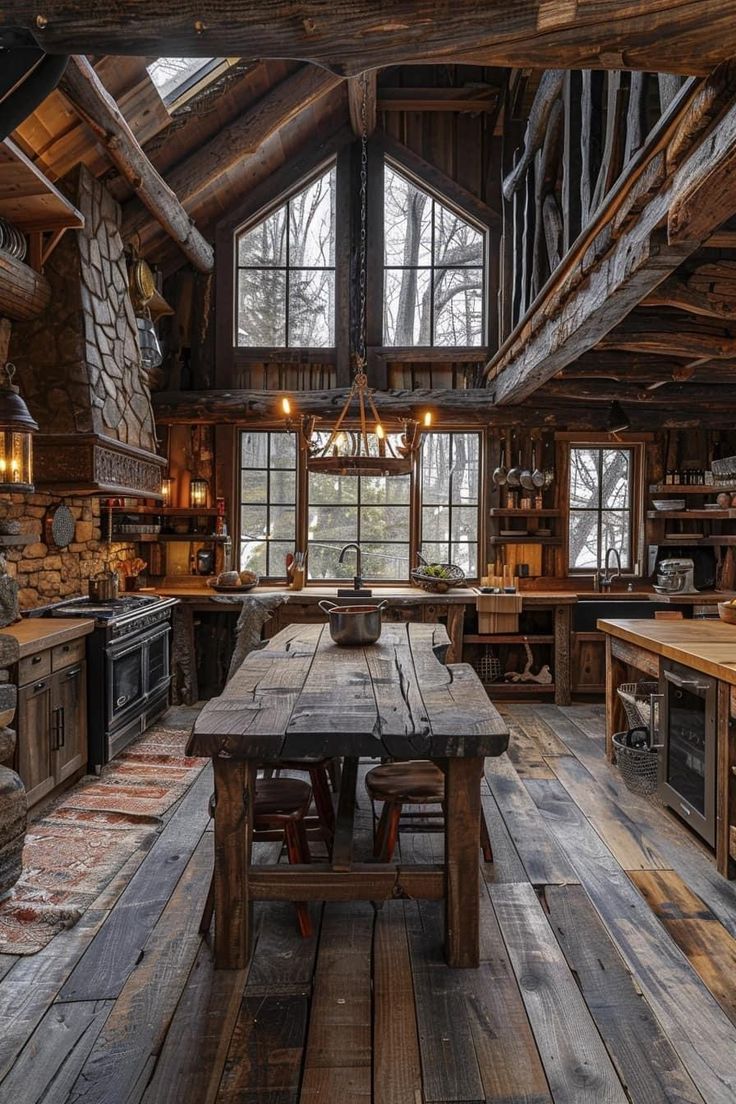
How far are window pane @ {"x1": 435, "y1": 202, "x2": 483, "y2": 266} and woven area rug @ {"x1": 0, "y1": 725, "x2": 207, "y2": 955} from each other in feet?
16.9

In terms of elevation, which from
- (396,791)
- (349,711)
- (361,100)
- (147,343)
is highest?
(361,100)

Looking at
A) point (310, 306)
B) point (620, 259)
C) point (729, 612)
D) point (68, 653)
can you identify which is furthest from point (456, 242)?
point (68, 653)

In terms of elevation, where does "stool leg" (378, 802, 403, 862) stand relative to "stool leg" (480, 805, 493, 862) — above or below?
above

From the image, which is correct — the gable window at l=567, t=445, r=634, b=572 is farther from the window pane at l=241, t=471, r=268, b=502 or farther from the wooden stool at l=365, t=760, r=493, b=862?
the wooden stool at l=365, t=760, r=493, b=862

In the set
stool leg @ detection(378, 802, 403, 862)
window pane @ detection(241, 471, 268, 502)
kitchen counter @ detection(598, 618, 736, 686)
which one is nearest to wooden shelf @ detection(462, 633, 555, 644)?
kitchen counter @ detection(598, 618, 736, 686)

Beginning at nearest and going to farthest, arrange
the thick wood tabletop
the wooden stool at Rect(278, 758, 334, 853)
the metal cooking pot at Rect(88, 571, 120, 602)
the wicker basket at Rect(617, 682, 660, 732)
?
1. the thick wood tabletop
2. the wooden stool at Rect(278, 758, 334, 853)
3. the wicker basket at Rect(617, 682, 660, 732)
4. the metal cooking pot at Rect(88, 571, 120, 602)

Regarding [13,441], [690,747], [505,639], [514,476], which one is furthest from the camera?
[514,476]

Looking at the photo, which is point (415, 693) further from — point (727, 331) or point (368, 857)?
point (727, 331)

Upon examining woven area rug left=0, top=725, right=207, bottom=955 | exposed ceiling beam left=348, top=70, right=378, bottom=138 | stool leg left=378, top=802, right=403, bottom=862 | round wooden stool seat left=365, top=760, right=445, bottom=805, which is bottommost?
woven area rug left=0, top=725, right=207, bottom=955

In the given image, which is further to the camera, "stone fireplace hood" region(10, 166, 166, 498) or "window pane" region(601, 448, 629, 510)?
"window pane" region(601, 448, 629, 510)

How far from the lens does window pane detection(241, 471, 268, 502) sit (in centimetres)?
670

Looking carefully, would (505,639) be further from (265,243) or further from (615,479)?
(265,243)

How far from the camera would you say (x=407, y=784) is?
2809 mm

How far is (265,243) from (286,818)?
5.86m
